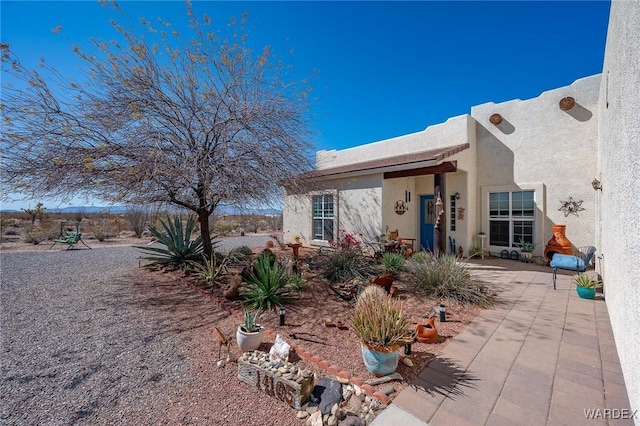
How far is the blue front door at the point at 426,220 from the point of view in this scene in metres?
12.0

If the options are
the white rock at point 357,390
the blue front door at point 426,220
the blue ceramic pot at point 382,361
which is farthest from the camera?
the blue front door at point 426,220

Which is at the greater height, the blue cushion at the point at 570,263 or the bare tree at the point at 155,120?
the bare tree at the point at 155,120

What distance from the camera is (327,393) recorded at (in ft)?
8.81

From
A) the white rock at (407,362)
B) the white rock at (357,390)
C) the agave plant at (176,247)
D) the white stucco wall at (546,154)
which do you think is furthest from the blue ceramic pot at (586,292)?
the agave plant at (176,247)

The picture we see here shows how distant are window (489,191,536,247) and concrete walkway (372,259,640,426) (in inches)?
232

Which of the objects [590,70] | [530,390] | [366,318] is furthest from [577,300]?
[590,70]

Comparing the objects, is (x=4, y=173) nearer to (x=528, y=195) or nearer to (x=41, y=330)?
(x=41, y=330)

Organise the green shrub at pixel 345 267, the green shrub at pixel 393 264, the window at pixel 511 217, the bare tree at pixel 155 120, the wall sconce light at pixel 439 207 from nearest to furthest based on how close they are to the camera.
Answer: the bare tree at pixel 155 120 < the green shrub at pixel 345 267 < the green shrub at pixel 393 264 < the wall sconce light at pixel 439 207 < the window at pixel 511 217

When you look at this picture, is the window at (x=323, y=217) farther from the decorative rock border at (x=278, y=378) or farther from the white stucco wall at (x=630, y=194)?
the white stucco wall at (x=630, y=194)

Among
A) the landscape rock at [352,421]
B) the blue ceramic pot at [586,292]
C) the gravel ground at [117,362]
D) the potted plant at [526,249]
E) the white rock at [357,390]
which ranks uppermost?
the potted plant at [526,249]

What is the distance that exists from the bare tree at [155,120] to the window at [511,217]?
30.0ft

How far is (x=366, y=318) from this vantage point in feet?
10.6

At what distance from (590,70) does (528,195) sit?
4.54m

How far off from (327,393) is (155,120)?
22.2 feet
